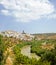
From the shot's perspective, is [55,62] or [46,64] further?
[55,62]

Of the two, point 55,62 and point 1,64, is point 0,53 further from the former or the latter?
point 55,62

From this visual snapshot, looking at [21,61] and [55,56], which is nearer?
[55,56]

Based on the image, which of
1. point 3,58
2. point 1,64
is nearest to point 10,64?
point 3,58

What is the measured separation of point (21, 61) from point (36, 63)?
25.9ft

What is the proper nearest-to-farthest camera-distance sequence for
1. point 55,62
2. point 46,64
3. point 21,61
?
1. point 46,64
2. point 55,62
3. point 21,61

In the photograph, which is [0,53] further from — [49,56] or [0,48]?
[49,56]

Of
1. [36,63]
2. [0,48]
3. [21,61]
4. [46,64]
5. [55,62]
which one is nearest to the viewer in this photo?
[46,64]

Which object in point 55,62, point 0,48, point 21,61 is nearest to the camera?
point 55,62

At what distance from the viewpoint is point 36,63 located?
2952cm

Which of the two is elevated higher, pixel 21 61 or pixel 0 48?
pixel 0 48

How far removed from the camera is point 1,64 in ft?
94.4

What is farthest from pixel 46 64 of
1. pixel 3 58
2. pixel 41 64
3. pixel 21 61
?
pixel 21 61

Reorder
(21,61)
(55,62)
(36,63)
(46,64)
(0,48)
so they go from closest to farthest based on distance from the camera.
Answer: (46,64) < (36,63) < (55,62) < (0,48) < (21,61)

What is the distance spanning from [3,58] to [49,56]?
7.57m
